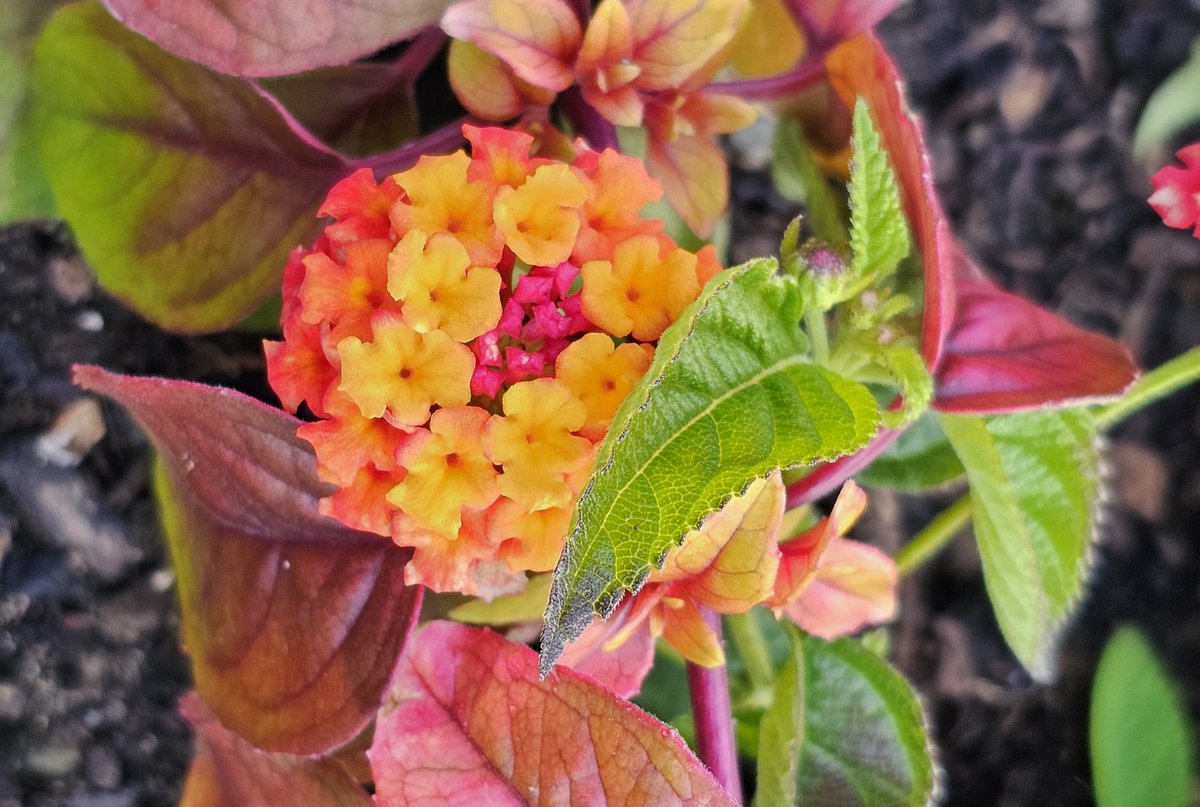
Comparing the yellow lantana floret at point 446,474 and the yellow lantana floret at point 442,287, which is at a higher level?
the yellow lantana floret at point 442,287

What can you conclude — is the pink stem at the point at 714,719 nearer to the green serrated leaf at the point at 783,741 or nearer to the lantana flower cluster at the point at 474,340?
the green serrated leaf at the point at 783,741

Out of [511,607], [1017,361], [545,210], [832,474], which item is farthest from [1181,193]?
[511,607]

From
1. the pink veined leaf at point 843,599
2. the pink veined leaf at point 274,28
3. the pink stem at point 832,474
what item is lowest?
the pink veined leaf at point 843,599

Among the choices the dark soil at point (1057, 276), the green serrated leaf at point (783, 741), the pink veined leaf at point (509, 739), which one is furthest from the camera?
the dark soil at point (1057, 276)

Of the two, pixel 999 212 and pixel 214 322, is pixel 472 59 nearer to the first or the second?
pixel 214 322

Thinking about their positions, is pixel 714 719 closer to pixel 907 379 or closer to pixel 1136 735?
pixel 907 379

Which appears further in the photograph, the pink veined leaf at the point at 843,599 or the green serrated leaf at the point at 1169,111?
the green serrated leaf at the point at 1169,111

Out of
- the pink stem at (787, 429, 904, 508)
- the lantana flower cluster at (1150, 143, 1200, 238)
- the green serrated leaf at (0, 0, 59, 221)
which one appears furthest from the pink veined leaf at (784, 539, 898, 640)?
the green serrated leaf at (0, 0, 59, 221)

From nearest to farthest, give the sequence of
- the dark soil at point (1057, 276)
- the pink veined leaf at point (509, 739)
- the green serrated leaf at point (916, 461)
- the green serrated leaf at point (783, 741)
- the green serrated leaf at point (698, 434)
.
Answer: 1. the green serrated leaf at point (698, 434)
2. the pink veined leaf at point (509, 739)
3. the green serrated leaf at point (783, 741)
4. the green serrated leaf at point (916, 461)
5. the dark soil at point (1057, 276)

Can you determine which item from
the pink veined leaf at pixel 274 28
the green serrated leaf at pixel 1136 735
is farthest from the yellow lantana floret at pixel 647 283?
the green serrated leaf at pixel 1136 735

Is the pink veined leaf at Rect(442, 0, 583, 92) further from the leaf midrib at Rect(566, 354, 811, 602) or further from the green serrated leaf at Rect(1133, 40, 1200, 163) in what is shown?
the green serrated leaf at Rect(1133, 40, 1200, 163)
